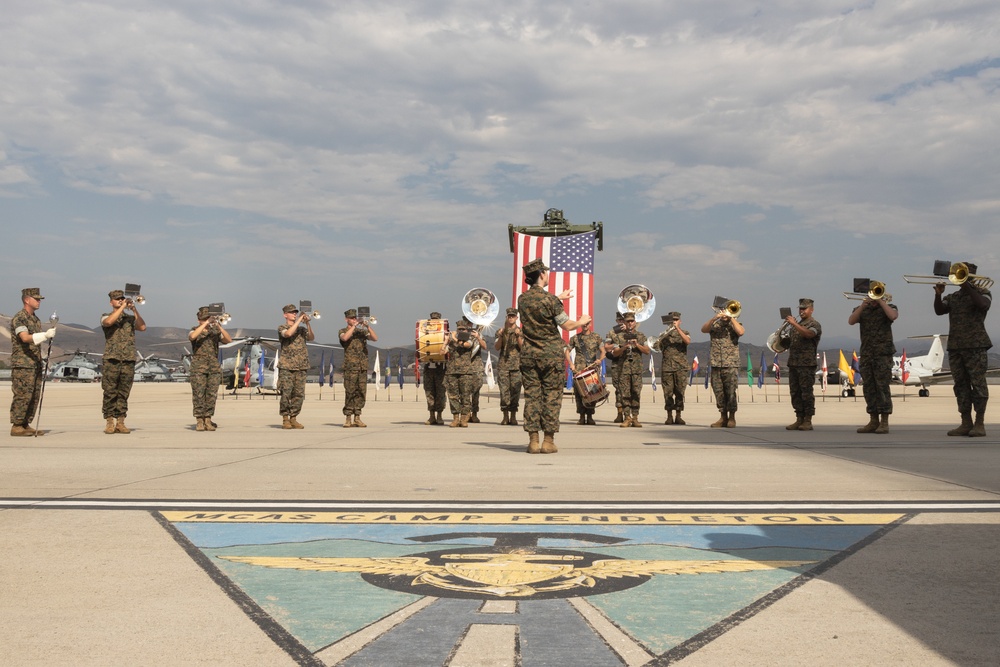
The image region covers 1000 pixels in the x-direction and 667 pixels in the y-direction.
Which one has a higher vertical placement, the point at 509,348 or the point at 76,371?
the point at 509,348

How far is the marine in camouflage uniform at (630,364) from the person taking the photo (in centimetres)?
1619

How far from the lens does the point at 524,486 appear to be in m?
7.35

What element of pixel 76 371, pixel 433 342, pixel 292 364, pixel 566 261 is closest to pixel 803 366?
pixel 433 342

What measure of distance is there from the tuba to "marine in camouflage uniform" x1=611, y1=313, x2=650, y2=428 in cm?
331

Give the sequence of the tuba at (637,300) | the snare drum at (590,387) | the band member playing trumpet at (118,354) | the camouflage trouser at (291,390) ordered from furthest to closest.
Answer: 1. the tuba at (637,300)
2. the snare drum at (590,387)
3. the camouflage trouser at (291,390)
4. the band member playing trumpet at (118,354)

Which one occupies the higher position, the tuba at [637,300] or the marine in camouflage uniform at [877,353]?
the tuba at [637,300]

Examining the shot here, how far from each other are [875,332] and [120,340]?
11.0m

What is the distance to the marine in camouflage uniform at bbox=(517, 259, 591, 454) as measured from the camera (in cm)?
1047

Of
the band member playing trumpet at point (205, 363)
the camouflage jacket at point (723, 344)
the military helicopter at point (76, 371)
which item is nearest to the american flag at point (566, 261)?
the camouflage jacket at point (723, 344)

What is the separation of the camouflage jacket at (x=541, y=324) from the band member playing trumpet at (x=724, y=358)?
5324 mm

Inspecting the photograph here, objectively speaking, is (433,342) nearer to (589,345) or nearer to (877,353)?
(589,345)

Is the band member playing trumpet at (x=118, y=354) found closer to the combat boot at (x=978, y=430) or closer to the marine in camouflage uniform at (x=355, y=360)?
the marine in camouflage uniform at (x=355, y=360)

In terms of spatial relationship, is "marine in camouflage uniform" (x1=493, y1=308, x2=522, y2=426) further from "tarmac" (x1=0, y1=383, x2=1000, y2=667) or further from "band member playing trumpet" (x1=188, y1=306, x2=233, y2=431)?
"band member playing trumpet" (x1=188, y1=306, x2=233, y2=431)

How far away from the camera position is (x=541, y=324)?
1055cm
